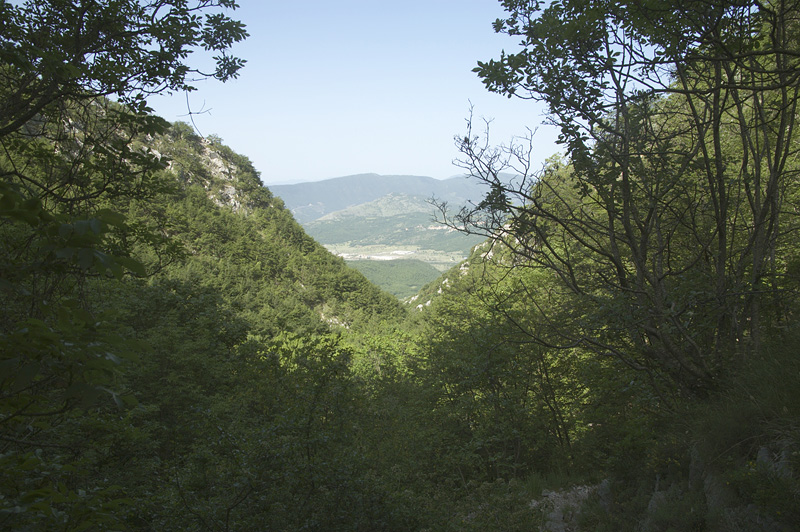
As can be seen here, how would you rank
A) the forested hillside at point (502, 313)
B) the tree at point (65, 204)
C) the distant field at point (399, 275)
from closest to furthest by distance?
the tree at point (65, 204) → the forested hillside at point (502, 313) → the distant field at point (399, 275)

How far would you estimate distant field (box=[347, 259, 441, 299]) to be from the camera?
165 m

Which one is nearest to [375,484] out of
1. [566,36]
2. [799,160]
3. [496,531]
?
[496,531]

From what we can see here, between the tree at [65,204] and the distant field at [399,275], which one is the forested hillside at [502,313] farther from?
the distant field at [399,275]

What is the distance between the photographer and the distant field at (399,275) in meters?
165

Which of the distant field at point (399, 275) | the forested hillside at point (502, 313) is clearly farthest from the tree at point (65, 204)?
the distant field at point (399, 275)

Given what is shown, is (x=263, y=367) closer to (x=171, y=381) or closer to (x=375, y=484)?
(x=171, y=381)

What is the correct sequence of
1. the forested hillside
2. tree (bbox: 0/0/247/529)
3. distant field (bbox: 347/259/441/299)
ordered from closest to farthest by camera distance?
tree (bbox: 0/0/247/529) → the forested hillside → distant field (bbox: 347/259/441/299)

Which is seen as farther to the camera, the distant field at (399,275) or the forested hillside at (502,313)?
the distant field at (399,275)

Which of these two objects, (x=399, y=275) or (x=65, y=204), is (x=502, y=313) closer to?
(x=65, y=204)

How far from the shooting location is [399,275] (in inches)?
7244

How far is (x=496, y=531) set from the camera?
17.7 ft

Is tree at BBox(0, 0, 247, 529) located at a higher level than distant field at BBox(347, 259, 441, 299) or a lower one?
higher

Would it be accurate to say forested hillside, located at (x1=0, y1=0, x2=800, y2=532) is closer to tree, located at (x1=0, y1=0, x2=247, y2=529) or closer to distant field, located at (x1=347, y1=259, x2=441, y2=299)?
tree, located at (x1=0, y1=0, x2=247, y2=529)

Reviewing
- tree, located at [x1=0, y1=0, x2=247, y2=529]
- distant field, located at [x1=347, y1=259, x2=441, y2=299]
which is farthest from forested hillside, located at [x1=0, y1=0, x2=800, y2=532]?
distant field, located at [x1=347, y1=259, x2=441, y2=299]
